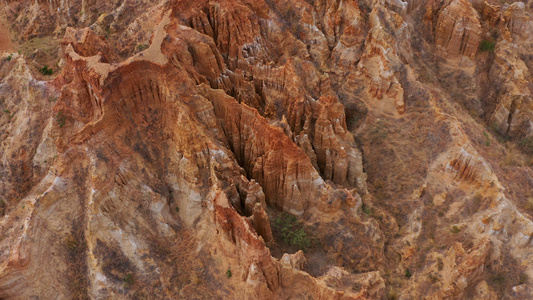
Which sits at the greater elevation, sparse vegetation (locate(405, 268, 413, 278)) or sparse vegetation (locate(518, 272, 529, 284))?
sparse vegetation (locate(518, 272, 529, 284))

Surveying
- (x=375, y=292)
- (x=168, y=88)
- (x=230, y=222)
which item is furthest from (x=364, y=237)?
(x=168, y=88)

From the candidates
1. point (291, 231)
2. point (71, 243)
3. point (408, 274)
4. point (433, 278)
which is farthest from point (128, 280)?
point (433, 278)

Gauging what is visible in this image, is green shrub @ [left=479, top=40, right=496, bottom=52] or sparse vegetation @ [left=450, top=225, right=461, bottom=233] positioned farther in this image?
green shrub @ [left=479, top=40, right=496, bottom=52]

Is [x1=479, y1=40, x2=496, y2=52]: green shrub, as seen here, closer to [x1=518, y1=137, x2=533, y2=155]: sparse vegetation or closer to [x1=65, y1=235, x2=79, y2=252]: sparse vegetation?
[x1=518, y1=137, x2=533, y2=155]: sparse vegetation

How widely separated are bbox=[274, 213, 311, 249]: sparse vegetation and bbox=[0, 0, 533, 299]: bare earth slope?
0.37 feet

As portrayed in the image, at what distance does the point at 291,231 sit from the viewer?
28375mm

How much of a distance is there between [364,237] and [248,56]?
20.3 m

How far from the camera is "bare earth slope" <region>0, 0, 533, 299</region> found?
2480 cm

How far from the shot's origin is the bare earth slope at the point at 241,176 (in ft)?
81.4

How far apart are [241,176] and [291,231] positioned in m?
5.79

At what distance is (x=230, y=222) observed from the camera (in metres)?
25.0

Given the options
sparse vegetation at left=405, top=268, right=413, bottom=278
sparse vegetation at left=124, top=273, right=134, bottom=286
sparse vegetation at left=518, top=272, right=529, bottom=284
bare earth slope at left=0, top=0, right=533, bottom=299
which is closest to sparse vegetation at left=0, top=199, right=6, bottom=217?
bare earth slope at left=0, top=0, right=533, bottom=299

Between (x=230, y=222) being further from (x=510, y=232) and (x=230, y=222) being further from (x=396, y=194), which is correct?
(x=510, y=232)

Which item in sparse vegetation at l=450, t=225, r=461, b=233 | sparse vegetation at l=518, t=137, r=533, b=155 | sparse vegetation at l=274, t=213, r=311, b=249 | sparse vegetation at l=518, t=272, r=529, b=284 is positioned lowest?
sparse vegetation at l=274, t=213, r=311, b=249
